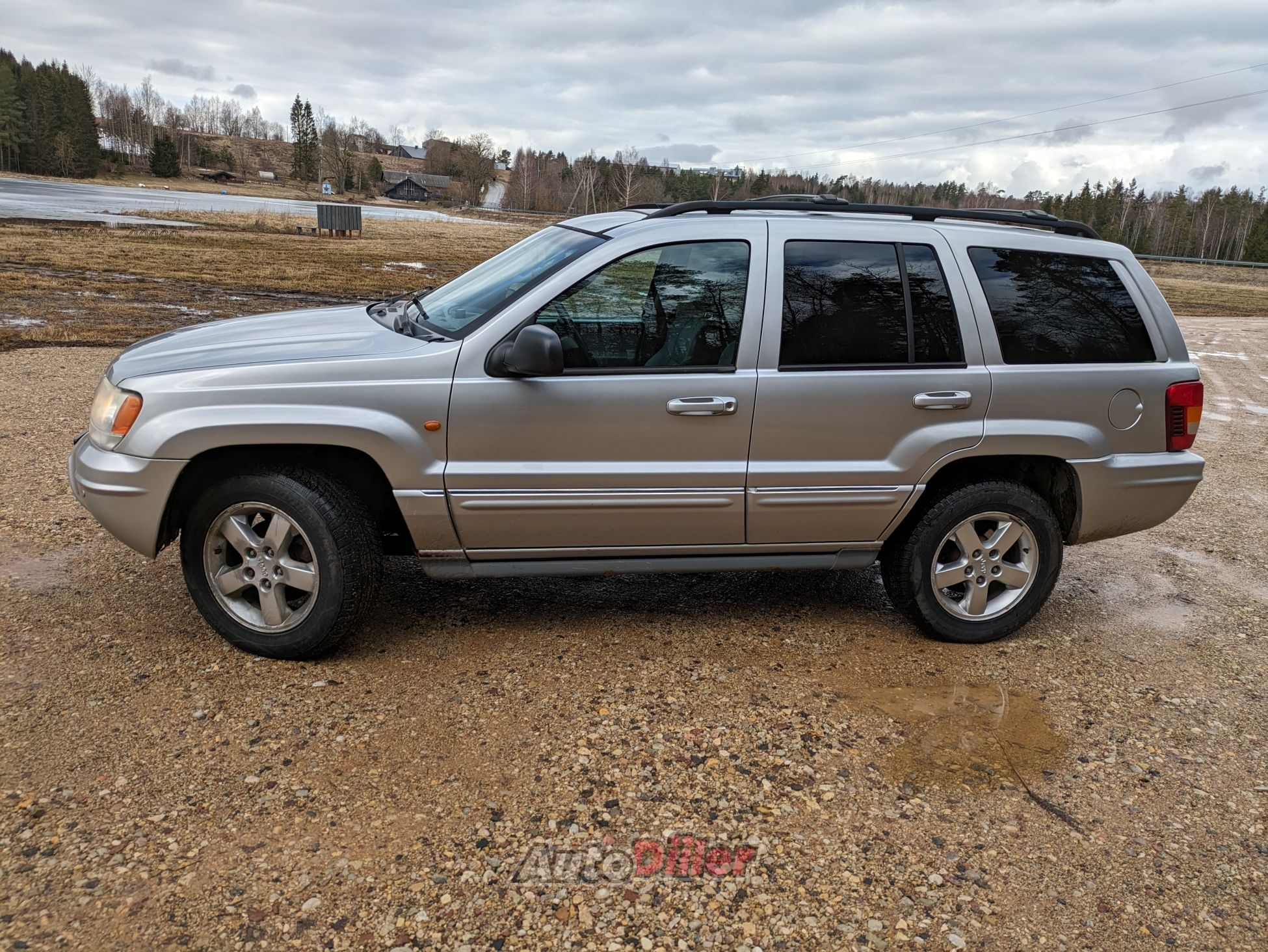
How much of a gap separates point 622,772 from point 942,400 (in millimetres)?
2072

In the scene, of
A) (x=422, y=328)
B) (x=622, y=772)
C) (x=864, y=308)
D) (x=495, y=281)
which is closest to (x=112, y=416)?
(x=422, y=328)

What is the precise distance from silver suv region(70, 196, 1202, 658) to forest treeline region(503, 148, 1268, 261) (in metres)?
76.2

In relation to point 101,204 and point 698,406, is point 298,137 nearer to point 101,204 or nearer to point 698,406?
point 101,204

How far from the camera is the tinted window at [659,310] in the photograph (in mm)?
3816

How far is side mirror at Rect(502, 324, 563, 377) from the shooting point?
3.55 meters

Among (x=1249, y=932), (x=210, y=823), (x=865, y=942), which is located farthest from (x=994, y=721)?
(x=210, y=823)

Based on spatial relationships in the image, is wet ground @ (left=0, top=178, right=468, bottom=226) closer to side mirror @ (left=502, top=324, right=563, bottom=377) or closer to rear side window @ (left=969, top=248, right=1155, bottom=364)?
side mirror @ (left=502, top=324, right=563, bottom=377)

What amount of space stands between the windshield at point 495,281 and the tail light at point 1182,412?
8.87ft

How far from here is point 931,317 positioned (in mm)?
4082

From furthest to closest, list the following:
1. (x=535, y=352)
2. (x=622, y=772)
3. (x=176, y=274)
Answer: (x=176, y=274) → (x=535, y=352) → (x=622, y=772)

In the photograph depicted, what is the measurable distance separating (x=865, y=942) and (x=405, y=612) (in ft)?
8.79

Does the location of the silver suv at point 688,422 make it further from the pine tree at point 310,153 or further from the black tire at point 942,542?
the pine tree at point 310,153

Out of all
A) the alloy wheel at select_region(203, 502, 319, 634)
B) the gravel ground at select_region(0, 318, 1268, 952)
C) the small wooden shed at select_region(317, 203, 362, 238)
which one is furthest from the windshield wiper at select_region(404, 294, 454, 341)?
the small wooden shed at select_region(317, 203, 362, 238)

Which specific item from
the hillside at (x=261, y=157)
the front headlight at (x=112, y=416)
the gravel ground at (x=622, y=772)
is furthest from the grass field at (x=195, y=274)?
the hillside at (x=261, y=157)
